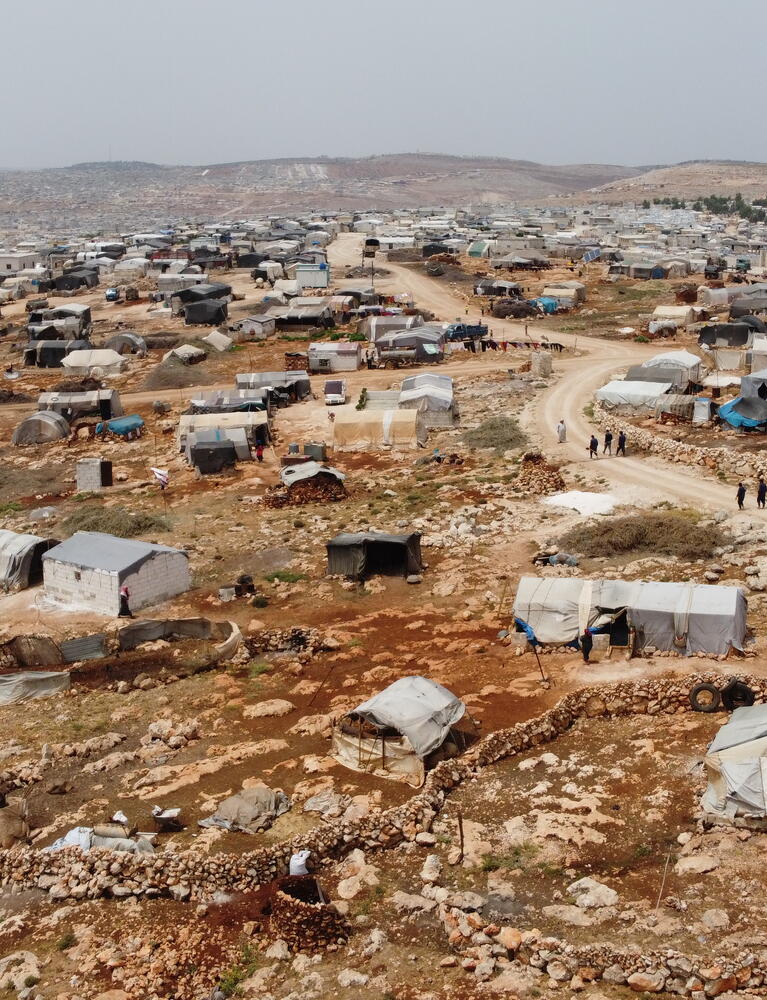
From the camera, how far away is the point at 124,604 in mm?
23391

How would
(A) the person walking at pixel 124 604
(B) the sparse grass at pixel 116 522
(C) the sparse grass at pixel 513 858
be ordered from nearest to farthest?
(C) the sparse grass at pixel 513 858
(A) the person walking at pixel 124 604
(B) the sparse grass at pixel 116 522

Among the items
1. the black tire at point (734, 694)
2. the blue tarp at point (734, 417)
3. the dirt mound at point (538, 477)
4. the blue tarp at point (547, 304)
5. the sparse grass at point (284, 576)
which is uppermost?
Result: the blue tarp at point (547, 304)

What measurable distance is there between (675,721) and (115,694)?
36.0 ft

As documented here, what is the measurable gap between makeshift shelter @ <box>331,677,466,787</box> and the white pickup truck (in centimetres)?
2749

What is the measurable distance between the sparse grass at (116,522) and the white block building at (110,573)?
11.7ft

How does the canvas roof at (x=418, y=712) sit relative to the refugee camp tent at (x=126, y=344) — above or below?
below

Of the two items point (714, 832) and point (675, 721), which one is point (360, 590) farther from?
point (714, 832)

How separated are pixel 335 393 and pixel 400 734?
28986 mm

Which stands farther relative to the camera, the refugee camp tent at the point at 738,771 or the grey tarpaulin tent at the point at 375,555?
the grey tarpaulin tent at the point at 375,555

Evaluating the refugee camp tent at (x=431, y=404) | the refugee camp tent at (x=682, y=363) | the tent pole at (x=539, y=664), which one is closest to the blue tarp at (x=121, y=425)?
the refugee camp tent at (x=431, y=404)

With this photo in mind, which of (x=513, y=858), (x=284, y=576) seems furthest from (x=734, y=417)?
(x=513, y=858)

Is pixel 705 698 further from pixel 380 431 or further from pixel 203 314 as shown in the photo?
pixel 203 314

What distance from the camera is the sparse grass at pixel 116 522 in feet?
94.3

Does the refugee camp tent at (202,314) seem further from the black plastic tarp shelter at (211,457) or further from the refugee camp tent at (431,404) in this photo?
the black plastic tarp shelter at (211,457)
